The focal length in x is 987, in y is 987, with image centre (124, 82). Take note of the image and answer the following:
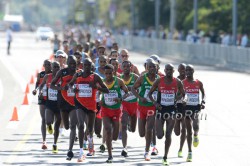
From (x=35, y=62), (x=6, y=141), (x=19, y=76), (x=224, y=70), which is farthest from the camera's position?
(x=35, y=62)

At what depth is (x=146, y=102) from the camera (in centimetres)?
1620

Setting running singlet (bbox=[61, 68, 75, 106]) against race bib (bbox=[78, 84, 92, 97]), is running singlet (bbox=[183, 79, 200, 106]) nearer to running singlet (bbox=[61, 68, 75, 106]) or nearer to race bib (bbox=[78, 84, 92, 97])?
race bib (bbox=[78, 84, 92, 97])

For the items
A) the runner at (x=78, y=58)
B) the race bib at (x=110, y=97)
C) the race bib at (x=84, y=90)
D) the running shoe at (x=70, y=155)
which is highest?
the runner at (x=78, y=58)

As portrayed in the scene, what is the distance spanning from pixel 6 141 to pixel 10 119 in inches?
181

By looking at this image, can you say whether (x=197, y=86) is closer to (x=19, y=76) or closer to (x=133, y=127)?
(x=133, y=127)

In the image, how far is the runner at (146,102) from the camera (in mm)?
15930

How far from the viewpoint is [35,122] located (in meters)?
22.8

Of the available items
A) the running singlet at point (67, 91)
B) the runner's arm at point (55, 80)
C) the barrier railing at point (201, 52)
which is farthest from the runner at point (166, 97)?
the barrier railing at point (201, 52)

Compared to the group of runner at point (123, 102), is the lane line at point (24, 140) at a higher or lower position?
lower

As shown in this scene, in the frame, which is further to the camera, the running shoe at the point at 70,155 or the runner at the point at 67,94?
the runner at the point at 67,94

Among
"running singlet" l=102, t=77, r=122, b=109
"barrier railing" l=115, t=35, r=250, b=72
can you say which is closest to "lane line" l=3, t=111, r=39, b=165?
"running singlet" l=102, t=77, r=122, b=109

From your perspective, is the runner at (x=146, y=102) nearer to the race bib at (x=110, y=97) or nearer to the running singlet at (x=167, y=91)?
the race bib at (x=110, y=97)

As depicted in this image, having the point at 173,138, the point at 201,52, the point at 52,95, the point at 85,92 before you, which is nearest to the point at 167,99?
the point at 85,92

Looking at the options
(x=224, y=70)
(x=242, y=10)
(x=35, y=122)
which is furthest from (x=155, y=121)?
(x=242, y=10)
